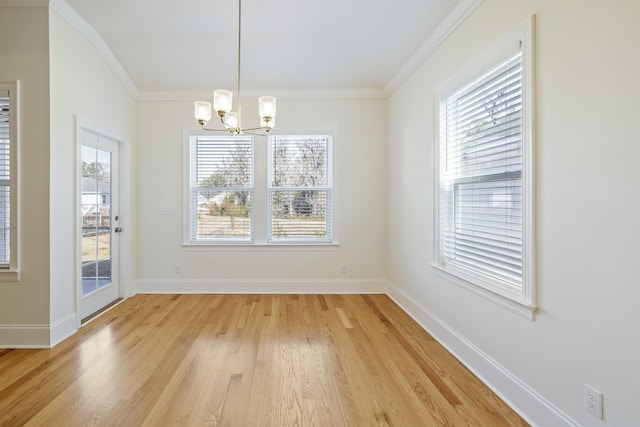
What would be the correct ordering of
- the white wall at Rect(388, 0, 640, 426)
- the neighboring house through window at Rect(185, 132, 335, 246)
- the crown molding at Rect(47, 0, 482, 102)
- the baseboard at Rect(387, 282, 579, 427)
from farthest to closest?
the neighboring house through window at Rect(185, 132, 335, 246) → the crown molding at Rect(47, 0, 482, 102) → the baseboard at Rect(387, 282, 579, 427) → the white wall at Rect(388, 0, 640, 426)

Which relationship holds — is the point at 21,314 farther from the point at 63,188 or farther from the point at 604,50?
the point at 604,50

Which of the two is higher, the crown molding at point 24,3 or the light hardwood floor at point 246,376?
the crown molding at point 24,3

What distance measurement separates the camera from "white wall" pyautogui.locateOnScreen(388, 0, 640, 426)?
1343 mm

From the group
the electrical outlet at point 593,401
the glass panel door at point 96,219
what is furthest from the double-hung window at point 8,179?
the electrical outlet at point 593,401

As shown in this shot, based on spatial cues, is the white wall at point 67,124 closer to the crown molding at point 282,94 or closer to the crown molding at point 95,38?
the crown molding at point 95,38

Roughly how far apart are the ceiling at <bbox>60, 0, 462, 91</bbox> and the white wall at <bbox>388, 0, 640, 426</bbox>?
1.04 metres

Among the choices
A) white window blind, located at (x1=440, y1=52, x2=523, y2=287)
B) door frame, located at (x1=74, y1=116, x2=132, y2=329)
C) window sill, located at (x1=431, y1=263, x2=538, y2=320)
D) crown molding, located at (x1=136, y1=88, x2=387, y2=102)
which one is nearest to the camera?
window sill, located at (x1=431, y1=263, x2=538, y2=320)

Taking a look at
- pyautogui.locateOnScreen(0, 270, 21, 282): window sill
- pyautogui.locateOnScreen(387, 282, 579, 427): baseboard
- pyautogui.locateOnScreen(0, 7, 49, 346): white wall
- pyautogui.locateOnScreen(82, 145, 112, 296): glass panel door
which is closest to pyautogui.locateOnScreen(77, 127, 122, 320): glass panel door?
pyautogui.locateOnScreen(82, 145, 112, 296): glass panel door

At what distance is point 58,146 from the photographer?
2.90 meters

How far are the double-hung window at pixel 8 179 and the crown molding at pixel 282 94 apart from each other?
5.45ft

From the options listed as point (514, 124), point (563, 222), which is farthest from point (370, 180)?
point (563, 222)

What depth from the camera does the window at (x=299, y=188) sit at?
4.44m

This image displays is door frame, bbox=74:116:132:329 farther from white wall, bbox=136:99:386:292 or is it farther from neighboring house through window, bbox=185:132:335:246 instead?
neighboring house through window, bbox=185:132:335:246

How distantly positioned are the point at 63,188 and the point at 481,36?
376 cm
